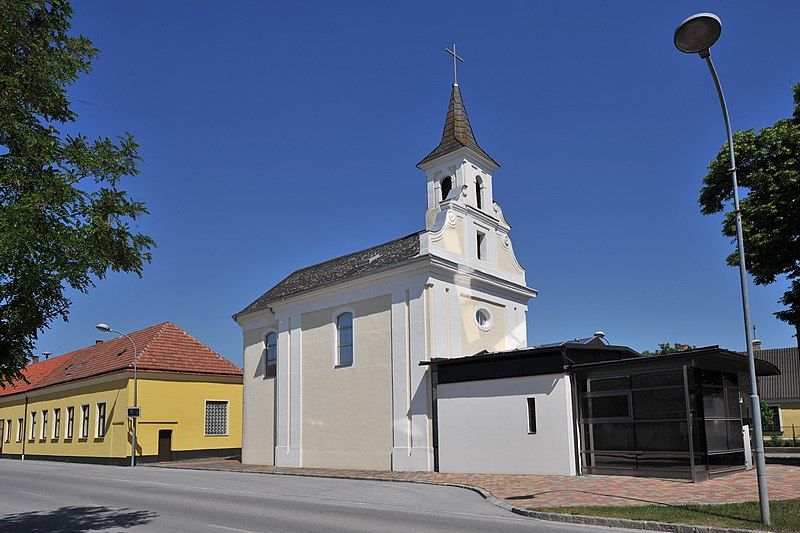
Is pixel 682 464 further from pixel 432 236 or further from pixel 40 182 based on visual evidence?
pixel 40 182

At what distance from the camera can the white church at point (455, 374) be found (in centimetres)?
1852

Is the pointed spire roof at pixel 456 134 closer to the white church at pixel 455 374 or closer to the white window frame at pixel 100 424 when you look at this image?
the white church at pixel 455 374

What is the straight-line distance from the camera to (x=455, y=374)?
22.4m

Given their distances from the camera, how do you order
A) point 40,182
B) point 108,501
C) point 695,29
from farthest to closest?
point 108,501, point 695,29, point 40,182

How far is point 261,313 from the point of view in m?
32.1

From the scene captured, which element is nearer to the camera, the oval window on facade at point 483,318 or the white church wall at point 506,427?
the white church wall at point 506,427

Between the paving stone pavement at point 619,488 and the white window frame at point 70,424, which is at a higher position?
the white window frame at point 70,424

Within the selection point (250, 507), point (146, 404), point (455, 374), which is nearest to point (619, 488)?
point (455, 374)

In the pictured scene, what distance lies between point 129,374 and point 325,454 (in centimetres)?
1344

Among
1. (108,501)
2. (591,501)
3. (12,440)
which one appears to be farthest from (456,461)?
(12,440)

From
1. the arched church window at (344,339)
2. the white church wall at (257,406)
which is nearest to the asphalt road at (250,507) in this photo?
the arched church window at (344,339)

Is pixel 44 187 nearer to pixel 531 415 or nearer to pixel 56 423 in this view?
pixel 531 415

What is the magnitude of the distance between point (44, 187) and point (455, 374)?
1641cm

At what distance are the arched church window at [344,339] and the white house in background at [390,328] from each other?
60mm
